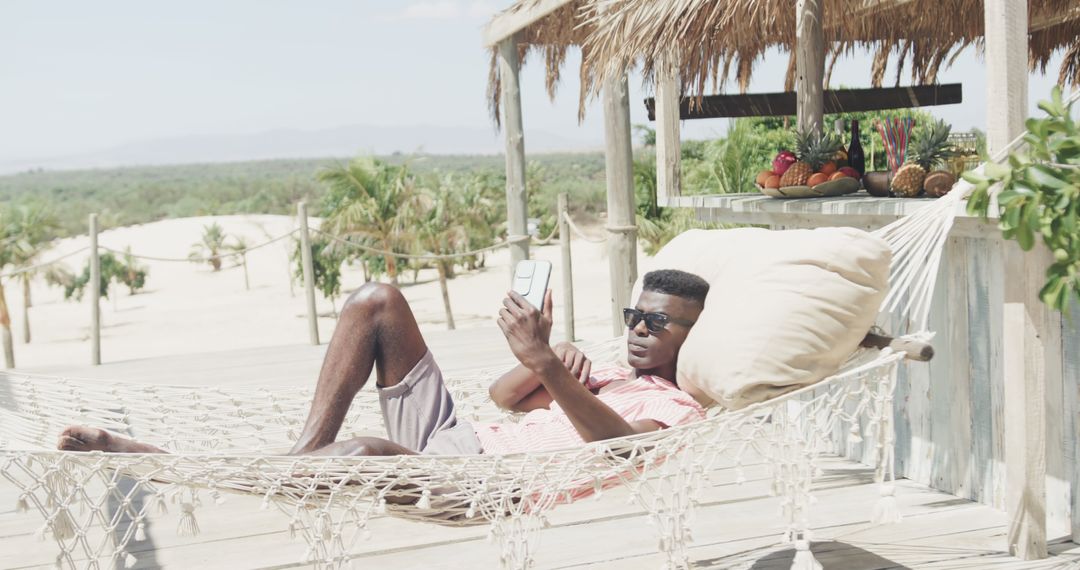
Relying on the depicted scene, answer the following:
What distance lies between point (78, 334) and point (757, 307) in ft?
51.9

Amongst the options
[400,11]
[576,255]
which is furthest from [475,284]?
[400,11]

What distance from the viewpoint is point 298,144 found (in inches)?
6506

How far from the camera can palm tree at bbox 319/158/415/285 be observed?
38.0ft

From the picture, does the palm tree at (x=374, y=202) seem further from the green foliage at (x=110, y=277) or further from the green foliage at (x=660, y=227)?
the green foliage at (x=110, y=277)

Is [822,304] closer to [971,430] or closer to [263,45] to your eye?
[971,430]

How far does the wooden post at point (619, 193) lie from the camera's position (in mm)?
4672

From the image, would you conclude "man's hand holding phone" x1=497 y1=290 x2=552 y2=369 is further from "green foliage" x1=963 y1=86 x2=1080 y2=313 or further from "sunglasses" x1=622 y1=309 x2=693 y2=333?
"green foliage" x1=963 y1=86 x2=1080 y2=313

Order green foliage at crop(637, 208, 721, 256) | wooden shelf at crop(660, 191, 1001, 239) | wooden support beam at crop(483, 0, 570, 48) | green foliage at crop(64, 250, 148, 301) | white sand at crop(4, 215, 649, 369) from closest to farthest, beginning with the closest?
wooden shelf at crop(660, 191, 1001, 239) < wooden support beam at crop(483, 0, 570, 48) < green foliage at crop(637, 208, 721, 256) < white sand at crop(4, 215, 649, 369) < green foliage at crop(64, 250, 148, 301)

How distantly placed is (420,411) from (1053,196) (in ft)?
4.52

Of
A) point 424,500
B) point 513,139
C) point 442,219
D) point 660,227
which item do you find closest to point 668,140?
point 513,139

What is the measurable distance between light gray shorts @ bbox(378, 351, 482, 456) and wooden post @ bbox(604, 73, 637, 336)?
2.33 metres

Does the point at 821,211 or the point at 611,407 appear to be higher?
the point at 821,211

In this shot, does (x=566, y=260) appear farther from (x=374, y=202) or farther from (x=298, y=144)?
(x=298, y=144)

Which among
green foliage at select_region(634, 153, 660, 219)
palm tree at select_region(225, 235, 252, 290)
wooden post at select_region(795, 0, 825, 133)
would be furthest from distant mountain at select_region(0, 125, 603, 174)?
wooden post at select_region(795, 0, 825, 133)
